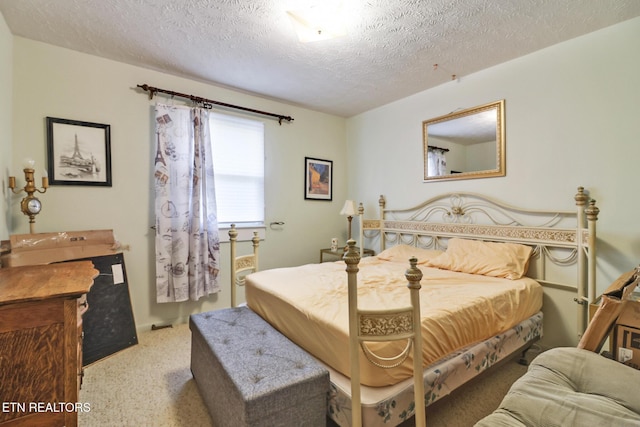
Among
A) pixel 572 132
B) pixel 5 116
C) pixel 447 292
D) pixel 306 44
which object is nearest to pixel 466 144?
pixel 572 132

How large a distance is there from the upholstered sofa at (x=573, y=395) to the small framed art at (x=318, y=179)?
3192mm

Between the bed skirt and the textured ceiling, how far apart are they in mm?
2264

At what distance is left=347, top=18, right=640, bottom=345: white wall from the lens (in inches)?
84.0

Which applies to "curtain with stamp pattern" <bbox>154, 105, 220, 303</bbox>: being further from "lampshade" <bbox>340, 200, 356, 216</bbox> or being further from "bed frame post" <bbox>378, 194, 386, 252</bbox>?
"bed frame post" <bbox>378, 194, 386, 252</bbox>

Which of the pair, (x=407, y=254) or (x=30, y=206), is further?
(x=407, y=254)

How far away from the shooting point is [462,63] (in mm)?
2787

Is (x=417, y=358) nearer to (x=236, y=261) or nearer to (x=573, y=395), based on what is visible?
(x=573, y=395)

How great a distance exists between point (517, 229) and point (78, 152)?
13.3ft

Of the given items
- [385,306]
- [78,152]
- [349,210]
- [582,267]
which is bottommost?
[385,306]

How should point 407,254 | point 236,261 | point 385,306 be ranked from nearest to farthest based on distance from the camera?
point 385,306 < point 236,261 < point 407,254

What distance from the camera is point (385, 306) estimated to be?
5.84ft

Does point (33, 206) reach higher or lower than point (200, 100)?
lower

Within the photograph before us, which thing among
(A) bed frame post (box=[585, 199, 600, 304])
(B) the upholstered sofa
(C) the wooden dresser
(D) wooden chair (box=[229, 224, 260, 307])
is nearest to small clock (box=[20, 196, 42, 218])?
(C) the wooden dresser

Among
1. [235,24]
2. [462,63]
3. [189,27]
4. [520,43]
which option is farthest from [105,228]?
[520,43]
